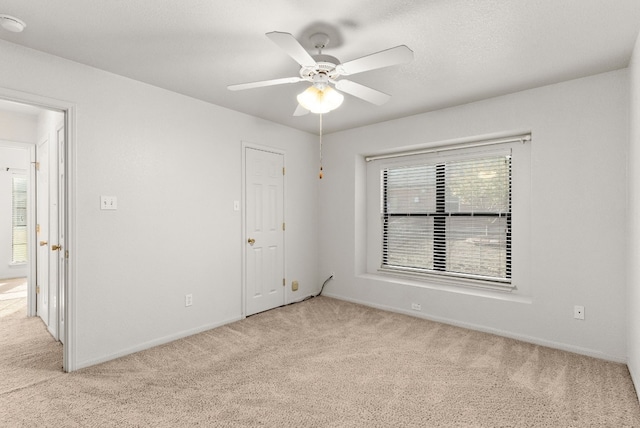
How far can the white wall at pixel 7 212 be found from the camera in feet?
20.1

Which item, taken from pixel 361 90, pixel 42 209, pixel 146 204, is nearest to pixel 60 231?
pixel 146 204

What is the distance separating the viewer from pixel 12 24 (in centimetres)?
203

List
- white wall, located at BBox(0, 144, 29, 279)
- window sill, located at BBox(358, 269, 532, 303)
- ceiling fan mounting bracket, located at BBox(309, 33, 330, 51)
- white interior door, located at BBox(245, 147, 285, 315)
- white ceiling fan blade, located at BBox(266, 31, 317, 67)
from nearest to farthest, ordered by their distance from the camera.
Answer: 1. white ceiling fan blade, located at BBox(266, 31, 317, 67)
2. ceiling fan mounting bracket, located at BBox(309, 33, 330, 51)
3. window sill, located at BBox(358, 269, 532, 303)
4. white interior door, located at BBox(245, 147, 285, 315)
5. white wall, located at BBox(0, 144, 29, 279)

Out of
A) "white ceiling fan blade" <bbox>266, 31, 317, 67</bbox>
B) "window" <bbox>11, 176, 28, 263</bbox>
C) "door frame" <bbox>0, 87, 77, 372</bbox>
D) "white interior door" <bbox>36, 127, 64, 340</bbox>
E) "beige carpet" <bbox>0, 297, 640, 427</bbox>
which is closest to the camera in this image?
"white ceiling fan blade" <bbox>266, 31, 317, 67</bbox>

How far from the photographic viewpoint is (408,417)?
2.01 meters

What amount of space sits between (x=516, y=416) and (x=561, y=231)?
1.72 m

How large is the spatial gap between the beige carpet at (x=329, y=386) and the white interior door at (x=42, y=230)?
932 millimetres

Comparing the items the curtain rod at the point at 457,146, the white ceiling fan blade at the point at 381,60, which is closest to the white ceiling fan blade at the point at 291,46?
the white ceiling fan blade at the point at 381,60

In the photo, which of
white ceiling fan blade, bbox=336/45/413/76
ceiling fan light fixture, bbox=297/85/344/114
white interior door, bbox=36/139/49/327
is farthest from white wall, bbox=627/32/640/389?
white interior door, bbox=36/139/49/327

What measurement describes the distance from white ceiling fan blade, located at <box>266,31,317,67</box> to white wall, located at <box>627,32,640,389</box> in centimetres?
214

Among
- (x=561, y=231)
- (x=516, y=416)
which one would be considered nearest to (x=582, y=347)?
(x=561, y=231)

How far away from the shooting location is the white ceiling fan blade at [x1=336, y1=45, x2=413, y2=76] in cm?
177

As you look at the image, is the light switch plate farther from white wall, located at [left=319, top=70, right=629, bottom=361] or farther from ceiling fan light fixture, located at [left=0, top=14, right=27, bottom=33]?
white wall, located at [left=319, top=70, right=629, bottom=361]

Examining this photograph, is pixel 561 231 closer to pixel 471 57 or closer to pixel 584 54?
pixel 584 54
